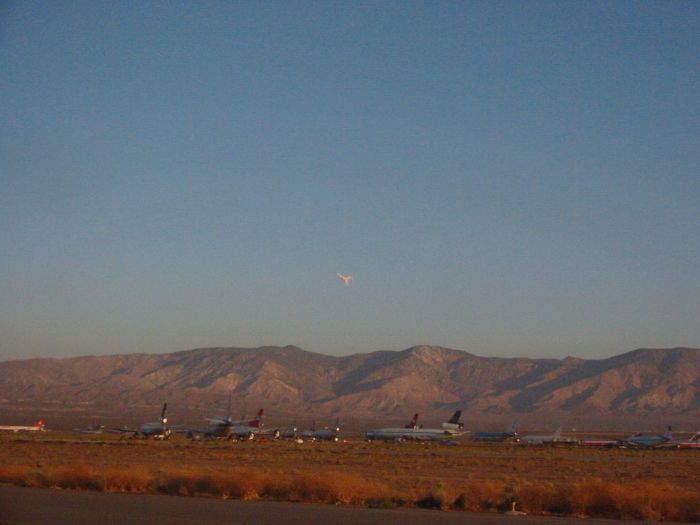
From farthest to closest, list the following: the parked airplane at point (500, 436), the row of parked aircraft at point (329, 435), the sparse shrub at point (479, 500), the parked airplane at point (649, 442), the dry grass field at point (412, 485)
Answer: the parked airplane at point (500, 436)
the parked airplane at point (649, 442)
the row of parked aircraft at point (329, 435)
the sparse shrub at point (479, 500)
the dry grass field at point (412, 485)

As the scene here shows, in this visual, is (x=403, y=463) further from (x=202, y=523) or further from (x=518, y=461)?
(x=202, y=523)

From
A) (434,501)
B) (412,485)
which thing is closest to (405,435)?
(412,485)

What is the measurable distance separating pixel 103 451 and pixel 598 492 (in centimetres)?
4324

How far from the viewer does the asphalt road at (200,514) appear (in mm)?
22406

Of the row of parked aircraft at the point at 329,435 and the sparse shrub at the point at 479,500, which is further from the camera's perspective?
the row of parked aircraft at the point at 329,435

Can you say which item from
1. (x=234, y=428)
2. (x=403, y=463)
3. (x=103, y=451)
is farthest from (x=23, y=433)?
(x=403, y=463)

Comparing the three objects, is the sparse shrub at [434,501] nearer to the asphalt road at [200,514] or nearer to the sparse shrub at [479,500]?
the sparse shrub at [479,500]

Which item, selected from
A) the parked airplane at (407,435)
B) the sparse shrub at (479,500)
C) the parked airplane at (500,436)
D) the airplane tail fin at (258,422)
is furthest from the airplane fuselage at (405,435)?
the sparse shrub at (479,500)

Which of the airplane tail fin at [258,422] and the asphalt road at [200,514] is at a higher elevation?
the airplane tail fin at [258,422]

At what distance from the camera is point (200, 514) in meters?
23.8

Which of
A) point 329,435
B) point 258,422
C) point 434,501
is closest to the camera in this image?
point 434,501

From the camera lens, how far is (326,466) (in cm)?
4941

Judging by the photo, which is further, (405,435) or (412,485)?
(405,435)

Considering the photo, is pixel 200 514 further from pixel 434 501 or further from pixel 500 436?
pixel 500 436
